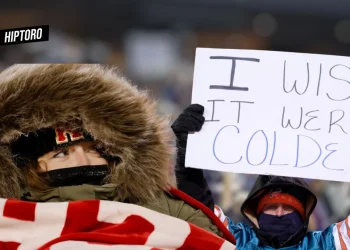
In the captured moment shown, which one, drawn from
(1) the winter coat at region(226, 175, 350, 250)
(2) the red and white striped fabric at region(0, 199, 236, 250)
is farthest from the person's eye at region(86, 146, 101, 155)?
(1) the winter coat at region(226, 175, 350, 250)

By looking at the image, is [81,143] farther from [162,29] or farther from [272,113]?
[272,113]

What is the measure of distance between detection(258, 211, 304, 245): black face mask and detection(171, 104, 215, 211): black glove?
0.19 m

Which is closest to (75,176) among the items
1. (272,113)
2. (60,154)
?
(60,154)

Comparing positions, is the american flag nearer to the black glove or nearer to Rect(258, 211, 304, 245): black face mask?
the black glove

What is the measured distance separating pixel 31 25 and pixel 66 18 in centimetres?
8

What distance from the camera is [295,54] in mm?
1722

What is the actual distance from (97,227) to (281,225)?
24.9 inches

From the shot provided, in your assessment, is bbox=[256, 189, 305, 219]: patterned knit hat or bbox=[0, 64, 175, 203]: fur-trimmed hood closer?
bbox=[0, 64, 175, 203]: fur-trimmed hood

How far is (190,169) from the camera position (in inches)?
73.3

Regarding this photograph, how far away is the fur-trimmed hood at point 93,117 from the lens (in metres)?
1.56

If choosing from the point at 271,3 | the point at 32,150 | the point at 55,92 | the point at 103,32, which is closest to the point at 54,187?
the point at 32,150

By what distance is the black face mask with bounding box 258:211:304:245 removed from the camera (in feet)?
6.37

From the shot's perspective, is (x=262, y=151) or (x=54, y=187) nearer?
(x=54, y=187)

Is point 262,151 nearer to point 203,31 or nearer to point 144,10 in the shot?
point 203,31
